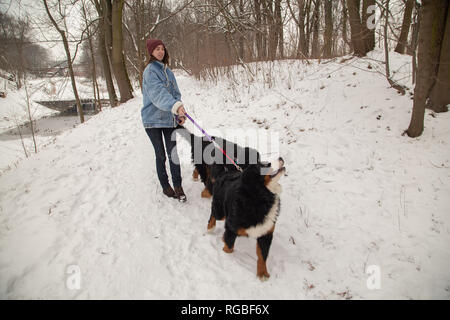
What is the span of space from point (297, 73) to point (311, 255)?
667 centimetres

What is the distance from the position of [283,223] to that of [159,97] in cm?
245

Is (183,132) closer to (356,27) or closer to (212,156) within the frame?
(212,156)

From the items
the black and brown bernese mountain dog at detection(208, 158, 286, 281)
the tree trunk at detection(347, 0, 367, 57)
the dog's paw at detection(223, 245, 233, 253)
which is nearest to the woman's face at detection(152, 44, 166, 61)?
the black and brown bernese mountain dog at detection(208, 158, 286, 281)

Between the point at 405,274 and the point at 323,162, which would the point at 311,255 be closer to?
the point at 405,274

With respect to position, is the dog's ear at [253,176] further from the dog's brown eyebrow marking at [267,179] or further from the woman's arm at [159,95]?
the woman's arm at [159,95]

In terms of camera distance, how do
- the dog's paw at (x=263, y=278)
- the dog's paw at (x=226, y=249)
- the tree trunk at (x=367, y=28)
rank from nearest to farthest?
the dog's paw at (x=263, y=278), the dog's paw at (x=226, y=249), the tree trunk at (x=367, y=28)

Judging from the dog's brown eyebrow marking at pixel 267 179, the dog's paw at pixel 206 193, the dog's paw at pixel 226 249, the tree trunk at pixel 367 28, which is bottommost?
the dog's paw at pixel 226 249

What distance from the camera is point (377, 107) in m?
4.71

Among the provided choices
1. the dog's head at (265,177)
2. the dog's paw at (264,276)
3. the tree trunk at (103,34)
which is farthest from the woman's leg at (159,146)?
the tree trunk at (103,34)

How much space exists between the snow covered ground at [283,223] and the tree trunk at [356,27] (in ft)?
6.47

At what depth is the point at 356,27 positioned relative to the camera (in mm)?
6652

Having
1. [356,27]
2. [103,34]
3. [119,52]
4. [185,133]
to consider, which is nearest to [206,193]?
[185,133]

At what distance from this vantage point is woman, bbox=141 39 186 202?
2768 millimetres

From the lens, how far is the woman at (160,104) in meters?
2.77
